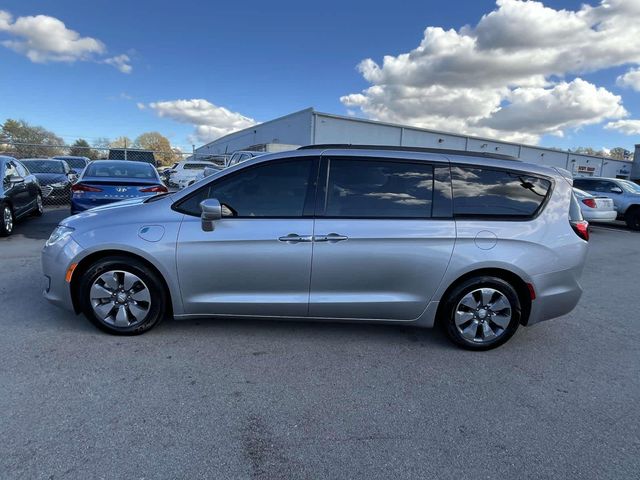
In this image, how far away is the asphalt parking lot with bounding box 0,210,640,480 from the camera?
7.07ft

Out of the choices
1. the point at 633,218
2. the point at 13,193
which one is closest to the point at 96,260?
the point at 13,193

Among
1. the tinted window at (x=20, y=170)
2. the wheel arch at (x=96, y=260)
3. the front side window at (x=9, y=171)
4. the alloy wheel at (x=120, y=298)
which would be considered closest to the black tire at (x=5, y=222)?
the front side window at (x=9, y=171)

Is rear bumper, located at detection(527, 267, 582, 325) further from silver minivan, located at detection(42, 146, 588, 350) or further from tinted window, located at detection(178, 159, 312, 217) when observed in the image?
tinted window, located at detection(178, 159, 312, 217)

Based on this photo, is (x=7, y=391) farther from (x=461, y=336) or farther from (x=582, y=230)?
(x=582, y=230)

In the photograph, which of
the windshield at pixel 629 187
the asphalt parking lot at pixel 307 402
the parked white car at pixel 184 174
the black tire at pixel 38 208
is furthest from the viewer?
the parked white car at pixel 184 174

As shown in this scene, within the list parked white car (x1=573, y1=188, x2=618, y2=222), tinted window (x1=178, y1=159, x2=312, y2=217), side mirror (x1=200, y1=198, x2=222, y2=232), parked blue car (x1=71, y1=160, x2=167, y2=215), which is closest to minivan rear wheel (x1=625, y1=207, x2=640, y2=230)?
parked white car (x1=573, y1=188, x2=618, y2=222)

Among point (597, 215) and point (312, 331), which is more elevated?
point (597, 215)

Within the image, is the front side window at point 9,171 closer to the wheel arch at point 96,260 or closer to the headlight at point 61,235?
the headlight at point 61,235

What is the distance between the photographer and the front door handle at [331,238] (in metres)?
3.28

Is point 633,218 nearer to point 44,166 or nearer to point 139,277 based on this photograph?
point 139,277

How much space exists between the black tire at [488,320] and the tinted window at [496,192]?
62 centimetres

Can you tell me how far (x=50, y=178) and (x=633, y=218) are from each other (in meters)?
19.1

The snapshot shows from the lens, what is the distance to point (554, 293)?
3.47m

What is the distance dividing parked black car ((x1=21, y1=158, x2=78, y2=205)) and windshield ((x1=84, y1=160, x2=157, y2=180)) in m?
4.52
